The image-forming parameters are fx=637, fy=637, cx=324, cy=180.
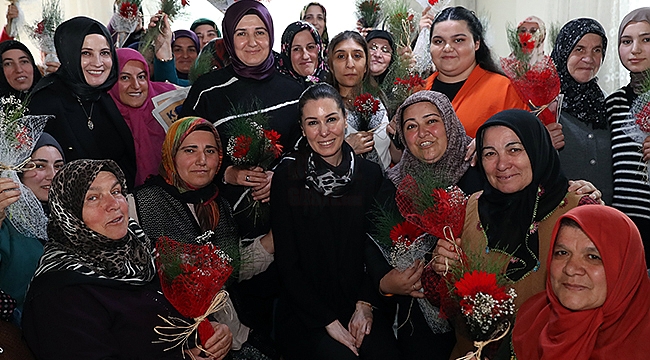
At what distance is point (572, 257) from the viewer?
2232 mm

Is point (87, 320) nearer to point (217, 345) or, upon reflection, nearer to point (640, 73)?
point (217, 345)

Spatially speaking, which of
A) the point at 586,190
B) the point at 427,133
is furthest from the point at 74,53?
the point at 586,190

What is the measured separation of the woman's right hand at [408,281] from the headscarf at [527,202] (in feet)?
1.41

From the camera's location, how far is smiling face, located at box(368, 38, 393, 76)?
181 inches

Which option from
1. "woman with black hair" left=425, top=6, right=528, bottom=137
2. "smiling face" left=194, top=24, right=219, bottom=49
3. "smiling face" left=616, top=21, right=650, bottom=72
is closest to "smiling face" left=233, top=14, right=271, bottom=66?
"woman with black hair" left=425, top=6, right=528, bottom=137

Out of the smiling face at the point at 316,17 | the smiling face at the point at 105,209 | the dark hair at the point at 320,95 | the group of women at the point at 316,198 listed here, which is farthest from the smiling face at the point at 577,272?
the smiling face at the point at 316,17

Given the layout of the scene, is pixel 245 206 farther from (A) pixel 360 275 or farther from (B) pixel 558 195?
(B) pixel 558 195

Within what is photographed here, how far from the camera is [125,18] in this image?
492 cm

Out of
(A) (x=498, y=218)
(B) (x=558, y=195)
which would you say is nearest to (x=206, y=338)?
(A) (x=498, y=218)

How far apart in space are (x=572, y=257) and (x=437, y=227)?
558 millimetres

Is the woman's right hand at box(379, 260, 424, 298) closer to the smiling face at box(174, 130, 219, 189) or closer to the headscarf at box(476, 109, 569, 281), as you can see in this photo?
the headscarf at box(476, 109, 569, 281)

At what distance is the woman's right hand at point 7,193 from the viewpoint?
8.89 ft

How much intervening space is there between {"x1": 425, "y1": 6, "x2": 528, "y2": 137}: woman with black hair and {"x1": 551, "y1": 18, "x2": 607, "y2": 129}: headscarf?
44cm

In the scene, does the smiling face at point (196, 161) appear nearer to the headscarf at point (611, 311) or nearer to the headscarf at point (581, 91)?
the headscarf at point (611, 311)
